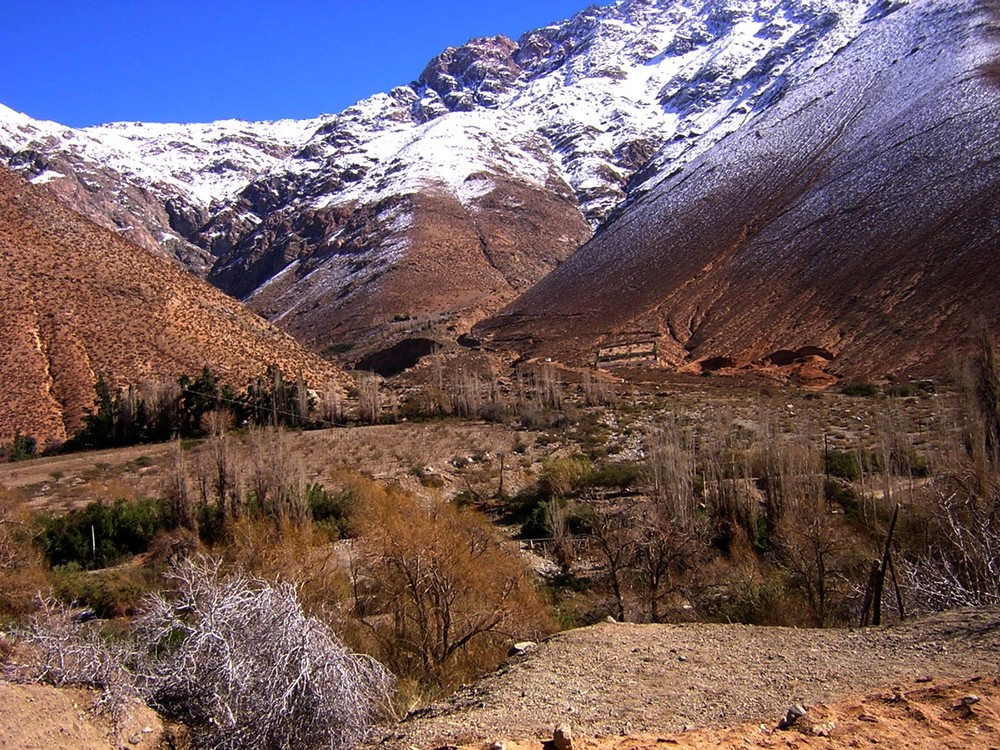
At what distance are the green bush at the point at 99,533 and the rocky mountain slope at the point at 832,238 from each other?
3252 cm

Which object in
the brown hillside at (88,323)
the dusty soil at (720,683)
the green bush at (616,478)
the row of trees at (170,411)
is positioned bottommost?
the green bush at (616,478)

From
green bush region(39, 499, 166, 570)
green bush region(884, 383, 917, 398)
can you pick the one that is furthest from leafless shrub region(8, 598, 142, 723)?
green bush region(884, 383, 917, 398)

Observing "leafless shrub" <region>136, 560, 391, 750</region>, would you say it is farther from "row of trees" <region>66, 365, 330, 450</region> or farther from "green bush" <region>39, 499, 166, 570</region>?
"row of trees" <region>66, 365, 330, 450</region>

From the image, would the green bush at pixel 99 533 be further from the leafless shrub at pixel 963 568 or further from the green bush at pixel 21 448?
the leafless shrub at pixel 963 568

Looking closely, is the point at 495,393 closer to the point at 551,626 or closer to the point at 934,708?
the point at 551,626

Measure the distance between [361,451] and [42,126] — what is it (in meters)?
196

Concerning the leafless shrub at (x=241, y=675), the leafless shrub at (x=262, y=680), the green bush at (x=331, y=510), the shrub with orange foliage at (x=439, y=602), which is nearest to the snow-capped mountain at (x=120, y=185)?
the green bush at (x=331, y=510)

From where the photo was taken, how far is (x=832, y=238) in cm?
6319

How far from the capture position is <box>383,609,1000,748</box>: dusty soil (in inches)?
241

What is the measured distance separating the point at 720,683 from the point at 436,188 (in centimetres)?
13080

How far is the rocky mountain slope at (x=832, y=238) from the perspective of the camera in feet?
169

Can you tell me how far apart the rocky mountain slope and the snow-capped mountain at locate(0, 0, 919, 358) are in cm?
1642

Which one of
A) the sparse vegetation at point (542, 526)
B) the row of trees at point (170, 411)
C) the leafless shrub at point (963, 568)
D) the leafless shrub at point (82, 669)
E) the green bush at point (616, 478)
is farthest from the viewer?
the row of trees at point (170, 411)

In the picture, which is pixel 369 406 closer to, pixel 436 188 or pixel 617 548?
pixel 617 548
